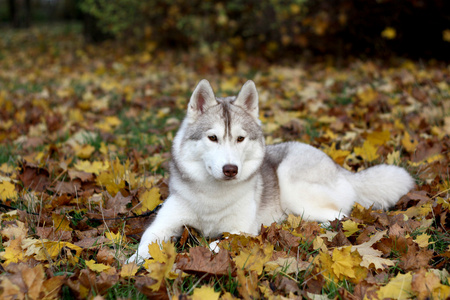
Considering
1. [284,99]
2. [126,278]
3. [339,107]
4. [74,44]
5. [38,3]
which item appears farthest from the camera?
[38,3]

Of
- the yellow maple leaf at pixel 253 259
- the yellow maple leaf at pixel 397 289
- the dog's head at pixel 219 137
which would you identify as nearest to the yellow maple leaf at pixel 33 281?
the yellow maple leaf at pixel 253 259

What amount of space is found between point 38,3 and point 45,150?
3837cm

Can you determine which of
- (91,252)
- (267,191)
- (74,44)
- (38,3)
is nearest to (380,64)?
(267,191)

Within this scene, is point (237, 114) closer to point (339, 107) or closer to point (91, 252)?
point (91, 252)

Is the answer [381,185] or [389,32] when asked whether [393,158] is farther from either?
[389,32]

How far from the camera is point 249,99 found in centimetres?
323

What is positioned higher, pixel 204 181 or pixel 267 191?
pixel 204 181

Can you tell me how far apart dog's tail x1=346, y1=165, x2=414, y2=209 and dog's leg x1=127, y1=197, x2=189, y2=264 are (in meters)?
1.59

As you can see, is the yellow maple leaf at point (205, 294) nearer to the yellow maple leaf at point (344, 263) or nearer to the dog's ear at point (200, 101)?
the yellow maple leaf at point (344, 263)

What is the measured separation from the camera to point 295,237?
8.70 ft

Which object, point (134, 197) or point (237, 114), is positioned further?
point (134, 197)

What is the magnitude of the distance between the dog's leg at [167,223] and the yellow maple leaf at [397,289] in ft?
4.84

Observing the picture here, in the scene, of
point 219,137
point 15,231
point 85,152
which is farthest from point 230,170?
point 85,152

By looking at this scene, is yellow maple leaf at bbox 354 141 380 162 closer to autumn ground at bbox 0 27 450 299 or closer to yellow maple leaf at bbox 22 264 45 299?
autumn ground at bbox 0 27 450 299
